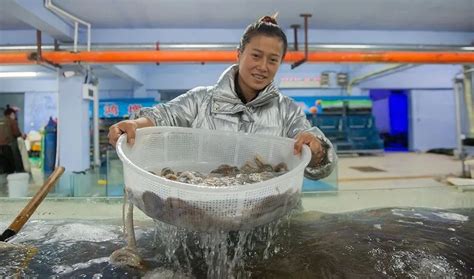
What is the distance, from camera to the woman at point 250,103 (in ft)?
4.63

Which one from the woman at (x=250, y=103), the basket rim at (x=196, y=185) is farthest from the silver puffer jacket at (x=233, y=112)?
the basket rim at (x=196, y=185)

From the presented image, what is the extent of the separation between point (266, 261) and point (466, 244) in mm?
814

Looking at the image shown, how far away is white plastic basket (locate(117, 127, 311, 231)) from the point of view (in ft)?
2.81

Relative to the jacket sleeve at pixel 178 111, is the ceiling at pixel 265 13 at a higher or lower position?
higher

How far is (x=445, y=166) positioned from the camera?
23.3ft

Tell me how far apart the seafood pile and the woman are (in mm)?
170

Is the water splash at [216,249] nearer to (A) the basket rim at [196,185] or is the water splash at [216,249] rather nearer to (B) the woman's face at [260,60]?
(A) the basket rim at [196,185]

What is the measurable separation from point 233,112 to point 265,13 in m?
4.20

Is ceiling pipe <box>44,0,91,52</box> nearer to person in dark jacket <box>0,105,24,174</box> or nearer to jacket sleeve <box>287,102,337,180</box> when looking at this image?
person in dark jacket <box>0,105,24,174</box>

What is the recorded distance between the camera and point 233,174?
1.25m

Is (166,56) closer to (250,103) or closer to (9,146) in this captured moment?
(250,103)

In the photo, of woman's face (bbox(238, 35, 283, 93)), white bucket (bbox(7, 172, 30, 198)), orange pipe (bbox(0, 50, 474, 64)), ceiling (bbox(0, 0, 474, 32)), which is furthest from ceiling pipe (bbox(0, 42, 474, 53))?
woman's face (bbox(238, 35, 283, 93))

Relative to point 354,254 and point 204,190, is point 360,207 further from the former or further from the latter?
point 204,190

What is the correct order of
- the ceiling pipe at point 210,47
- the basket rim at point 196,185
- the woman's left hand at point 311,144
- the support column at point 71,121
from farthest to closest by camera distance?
the support column at point 71,121
the ceiling pipe at point 210,47
the woman's left hand at point 311,144
the basket rim at point 196,185
